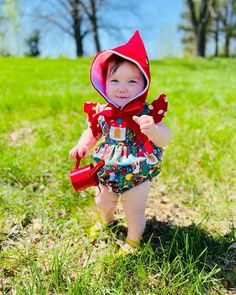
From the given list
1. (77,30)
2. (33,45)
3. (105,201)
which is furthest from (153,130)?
(33,45)

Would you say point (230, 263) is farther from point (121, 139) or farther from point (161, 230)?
point (121, 139)

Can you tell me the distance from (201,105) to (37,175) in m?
3.48

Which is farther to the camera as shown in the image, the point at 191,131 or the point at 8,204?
the point at 191,131

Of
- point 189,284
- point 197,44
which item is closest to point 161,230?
point 189,284

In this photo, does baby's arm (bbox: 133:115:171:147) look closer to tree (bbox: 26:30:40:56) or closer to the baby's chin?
the baby's chin

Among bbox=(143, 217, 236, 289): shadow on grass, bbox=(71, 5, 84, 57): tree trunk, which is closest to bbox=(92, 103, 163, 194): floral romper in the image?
bbox=(143, 217, 236, 289): shadow on grass

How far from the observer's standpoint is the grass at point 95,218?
6.84ft

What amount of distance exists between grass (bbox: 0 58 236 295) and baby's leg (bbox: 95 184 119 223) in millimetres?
167

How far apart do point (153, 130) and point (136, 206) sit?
51cm

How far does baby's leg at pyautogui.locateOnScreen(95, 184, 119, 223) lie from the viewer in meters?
2.46

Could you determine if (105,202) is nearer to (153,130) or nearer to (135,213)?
(135,213)

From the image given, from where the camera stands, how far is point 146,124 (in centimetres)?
213

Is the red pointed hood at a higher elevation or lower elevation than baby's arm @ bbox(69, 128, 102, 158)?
higher

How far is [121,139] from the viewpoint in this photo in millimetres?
2316
